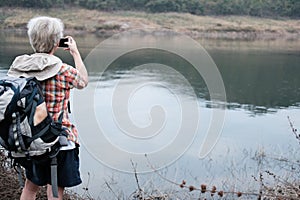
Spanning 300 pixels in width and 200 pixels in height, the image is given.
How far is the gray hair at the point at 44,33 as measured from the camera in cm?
242

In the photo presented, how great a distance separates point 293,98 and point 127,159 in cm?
795

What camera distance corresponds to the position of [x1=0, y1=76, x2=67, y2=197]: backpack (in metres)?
2.28

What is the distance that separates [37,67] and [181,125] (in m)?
7.98

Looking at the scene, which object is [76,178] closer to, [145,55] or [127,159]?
[127,159]

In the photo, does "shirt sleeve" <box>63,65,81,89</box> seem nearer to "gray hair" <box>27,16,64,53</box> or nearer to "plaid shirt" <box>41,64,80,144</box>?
"plaid shirt" <box>41,64,80,144</box>

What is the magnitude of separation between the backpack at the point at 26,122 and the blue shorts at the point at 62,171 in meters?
0.09

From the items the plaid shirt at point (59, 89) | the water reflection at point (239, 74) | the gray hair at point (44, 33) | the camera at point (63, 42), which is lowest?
the water reflection at point (239, 74)

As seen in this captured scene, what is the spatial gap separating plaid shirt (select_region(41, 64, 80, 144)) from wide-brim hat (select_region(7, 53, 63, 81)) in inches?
1.5

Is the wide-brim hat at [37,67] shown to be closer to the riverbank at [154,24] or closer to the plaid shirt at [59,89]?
the plaid shirt at [59,89]

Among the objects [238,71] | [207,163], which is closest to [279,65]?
[238,71]

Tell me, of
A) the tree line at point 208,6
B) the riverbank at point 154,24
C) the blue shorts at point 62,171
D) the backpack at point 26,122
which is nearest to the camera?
the backpack at point 26,122

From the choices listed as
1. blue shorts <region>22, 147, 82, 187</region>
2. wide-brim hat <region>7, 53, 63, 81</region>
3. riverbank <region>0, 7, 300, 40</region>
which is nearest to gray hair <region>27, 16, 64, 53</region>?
wide-brim hat <region>7, 53, 63, 81</region>

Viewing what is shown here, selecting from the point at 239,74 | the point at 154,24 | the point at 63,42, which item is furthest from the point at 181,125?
the point at 154,24

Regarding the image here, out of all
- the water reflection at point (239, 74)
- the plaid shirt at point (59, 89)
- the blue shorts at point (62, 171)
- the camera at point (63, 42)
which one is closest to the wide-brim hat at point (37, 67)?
the plaid shirt at point (59, 89)
